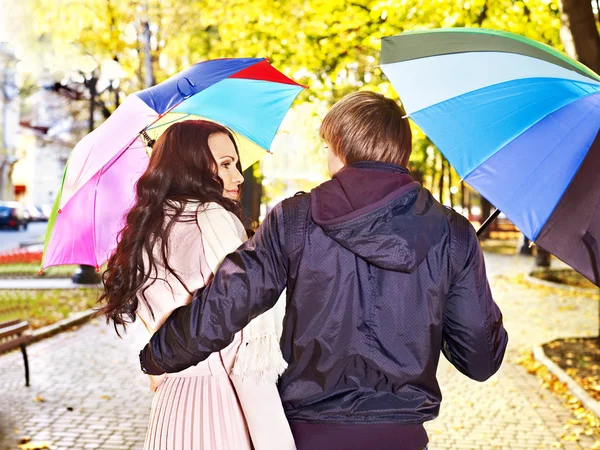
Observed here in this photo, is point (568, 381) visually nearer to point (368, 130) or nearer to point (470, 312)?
point (470, 312)

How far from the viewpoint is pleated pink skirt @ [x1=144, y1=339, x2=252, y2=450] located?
8.48 feet

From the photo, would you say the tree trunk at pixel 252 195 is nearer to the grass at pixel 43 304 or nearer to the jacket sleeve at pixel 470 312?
the grass at pixel 43 304

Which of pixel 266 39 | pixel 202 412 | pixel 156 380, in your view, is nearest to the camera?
pixel 202 412

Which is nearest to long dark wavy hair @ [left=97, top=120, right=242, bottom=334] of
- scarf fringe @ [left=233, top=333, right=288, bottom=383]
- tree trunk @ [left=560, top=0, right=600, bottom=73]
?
scarf fringe @ [left=233, top=333, right=288, bottom=383]

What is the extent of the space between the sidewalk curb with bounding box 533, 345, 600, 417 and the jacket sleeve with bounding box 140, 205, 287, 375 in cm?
590

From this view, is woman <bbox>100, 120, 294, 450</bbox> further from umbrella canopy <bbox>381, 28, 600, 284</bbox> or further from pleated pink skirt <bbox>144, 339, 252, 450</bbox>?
umbrella canopy <bbox>381, 28, 600, 284</bbox>

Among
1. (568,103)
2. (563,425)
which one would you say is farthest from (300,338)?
(563,425)

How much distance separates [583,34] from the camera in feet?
26.9

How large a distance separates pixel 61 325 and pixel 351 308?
11.2m

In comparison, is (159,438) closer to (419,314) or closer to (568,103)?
(419,314)

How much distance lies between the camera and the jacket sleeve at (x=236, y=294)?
2.27 m

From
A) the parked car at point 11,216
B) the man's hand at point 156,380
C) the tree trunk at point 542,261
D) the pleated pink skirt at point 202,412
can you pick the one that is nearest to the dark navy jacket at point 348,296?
the pleated pink skirt at point 202,412

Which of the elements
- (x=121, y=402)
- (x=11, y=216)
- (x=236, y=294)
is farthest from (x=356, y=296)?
(x=11, y=216)

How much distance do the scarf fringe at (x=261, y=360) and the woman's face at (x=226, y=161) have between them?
26.3 inches
